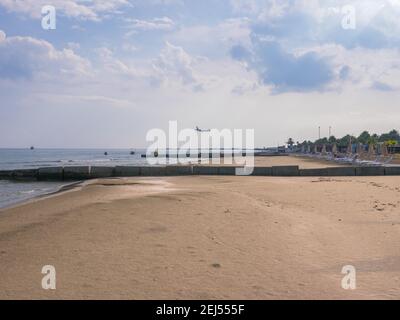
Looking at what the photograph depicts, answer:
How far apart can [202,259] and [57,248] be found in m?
2.32

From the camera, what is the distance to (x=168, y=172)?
27406 millimetres

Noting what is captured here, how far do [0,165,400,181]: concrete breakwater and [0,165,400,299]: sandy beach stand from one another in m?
13.0

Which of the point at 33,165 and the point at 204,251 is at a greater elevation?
the point at 33,165

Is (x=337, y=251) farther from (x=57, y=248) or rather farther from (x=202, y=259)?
(x=57, y=248)

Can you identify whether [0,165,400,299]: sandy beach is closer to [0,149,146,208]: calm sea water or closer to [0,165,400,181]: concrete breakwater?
[0,149,146,208]: calm sea water

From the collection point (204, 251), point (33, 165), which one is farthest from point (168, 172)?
point (33, 165)

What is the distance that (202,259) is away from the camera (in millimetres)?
5387

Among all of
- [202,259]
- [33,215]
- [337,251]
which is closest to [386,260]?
[337,251]

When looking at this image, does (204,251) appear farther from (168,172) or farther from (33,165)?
(33,165)

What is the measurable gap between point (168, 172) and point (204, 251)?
21.7 meters

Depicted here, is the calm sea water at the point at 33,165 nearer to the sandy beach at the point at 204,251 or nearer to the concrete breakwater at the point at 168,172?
the concrete breakwater at the point at 168,172

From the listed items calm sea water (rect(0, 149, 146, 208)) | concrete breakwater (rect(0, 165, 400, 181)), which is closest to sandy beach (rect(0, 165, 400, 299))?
calm sea water (rect(0, 149, 146, 208))

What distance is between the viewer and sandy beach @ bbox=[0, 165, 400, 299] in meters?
4.27
